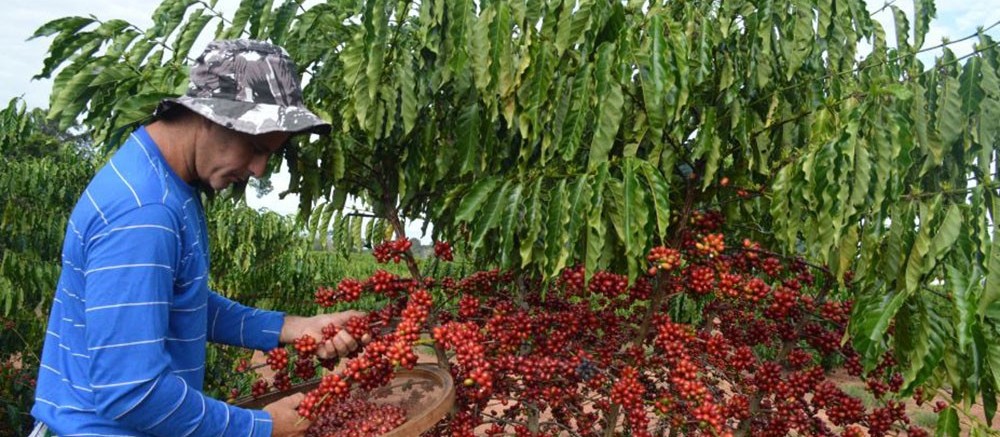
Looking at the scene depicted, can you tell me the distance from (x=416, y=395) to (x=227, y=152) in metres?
0.84

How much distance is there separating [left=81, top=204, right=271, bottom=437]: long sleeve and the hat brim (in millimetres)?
200

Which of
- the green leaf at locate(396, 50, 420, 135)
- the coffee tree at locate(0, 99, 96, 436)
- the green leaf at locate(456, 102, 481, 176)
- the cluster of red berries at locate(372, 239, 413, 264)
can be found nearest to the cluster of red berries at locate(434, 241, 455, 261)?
the cluster of red berries at locate(372, 239, 413, 264)

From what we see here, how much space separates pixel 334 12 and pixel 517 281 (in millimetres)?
1168

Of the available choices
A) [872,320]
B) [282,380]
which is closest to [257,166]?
[282,380]

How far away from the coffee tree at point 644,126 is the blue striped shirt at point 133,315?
331mm

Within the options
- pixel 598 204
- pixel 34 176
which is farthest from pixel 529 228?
pixel 34 176

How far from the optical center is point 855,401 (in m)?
2.00

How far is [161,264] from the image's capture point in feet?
3.91

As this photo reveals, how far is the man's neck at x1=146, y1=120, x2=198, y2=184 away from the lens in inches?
53.0

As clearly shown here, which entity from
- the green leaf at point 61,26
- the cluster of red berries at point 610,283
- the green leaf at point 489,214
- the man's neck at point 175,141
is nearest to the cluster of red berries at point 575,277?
the cluster of red berries at point 610,283

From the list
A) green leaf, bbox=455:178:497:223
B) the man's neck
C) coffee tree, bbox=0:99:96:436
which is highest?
the man's neck

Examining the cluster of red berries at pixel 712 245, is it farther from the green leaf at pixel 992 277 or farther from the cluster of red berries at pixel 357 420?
the cluster of red berries at pixel 357 420

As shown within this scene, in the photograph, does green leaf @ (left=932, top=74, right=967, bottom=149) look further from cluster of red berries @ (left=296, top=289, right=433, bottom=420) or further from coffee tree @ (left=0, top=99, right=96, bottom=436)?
coffee tree @ (left=0, top=99, right=96, bottom=436)

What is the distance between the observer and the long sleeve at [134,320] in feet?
3.77
